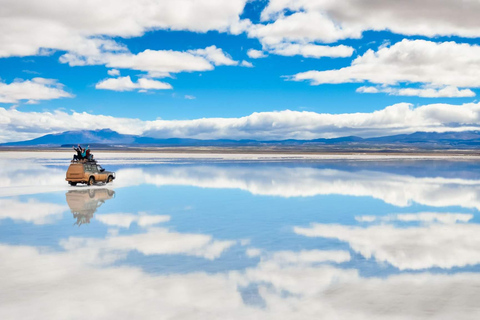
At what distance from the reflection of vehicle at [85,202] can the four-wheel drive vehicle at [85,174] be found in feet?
12.2

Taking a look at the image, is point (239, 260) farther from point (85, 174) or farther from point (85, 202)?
point (85, 174)

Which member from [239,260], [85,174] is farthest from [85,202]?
[239,260]

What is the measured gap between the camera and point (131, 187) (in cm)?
3173

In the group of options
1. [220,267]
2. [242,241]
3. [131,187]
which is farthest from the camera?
[131,187]

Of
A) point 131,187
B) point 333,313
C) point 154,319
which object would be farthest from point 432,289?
point 131,187

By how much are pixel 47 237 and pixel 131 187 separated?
17081mm

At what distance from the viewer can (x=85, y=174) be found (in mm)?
34062

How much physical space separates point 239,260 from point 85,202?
1454cm

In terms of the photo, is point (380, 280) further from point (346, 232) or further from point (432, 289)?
point (346, 232)

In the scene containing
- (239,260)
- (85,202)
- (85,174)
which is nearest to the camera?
(239,260)

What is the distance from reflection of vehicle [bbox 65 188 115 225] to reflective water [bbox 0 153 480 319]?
15cm

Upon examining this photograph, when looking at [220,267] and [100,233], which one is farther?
[100,233]

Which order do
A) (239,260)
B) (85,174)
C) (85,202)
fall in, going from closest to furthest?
(239,260) < (85,202) < (85,174)

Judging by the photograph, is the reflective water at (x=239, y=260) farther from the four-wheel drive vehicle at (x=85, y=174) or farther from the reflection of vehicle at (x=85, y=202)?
the four-wheel drive vehicle at (x=85, y=174)
